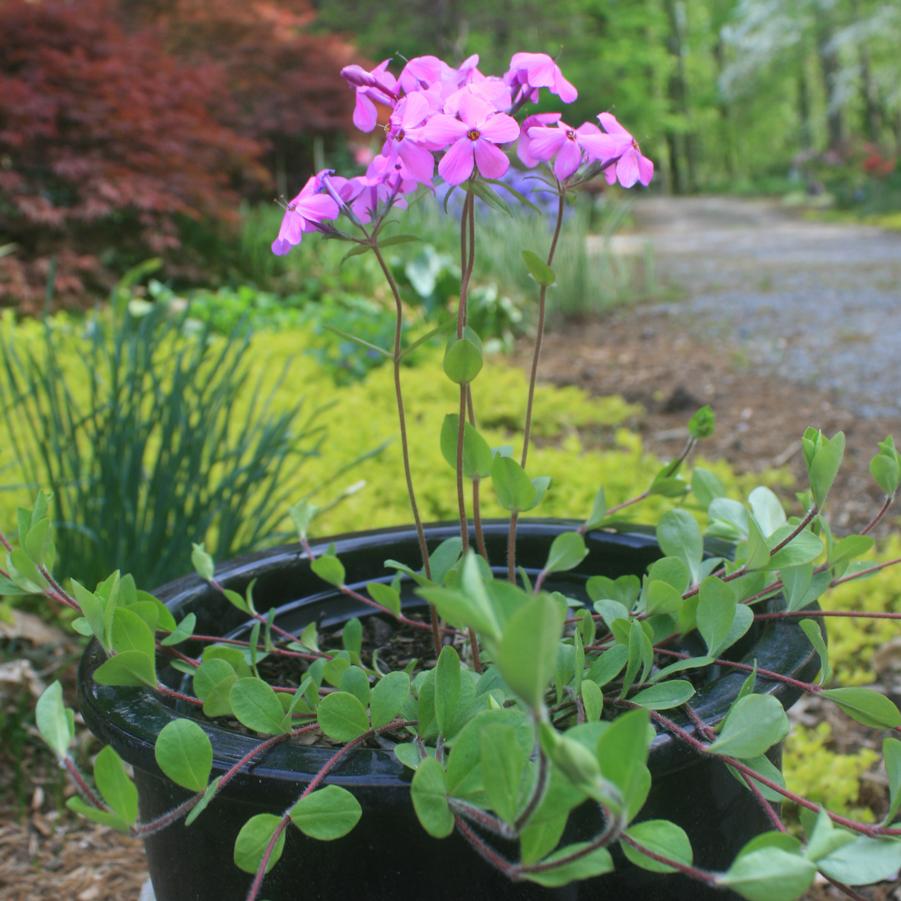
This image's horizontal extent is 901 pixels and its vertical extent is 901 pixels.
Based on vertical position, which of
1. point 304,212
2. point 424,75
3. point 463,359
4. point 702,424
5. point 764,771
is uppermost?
point 424,75

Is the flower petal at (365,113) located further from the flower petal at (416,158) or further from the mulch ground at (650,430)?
the mulch ground at (650,430)

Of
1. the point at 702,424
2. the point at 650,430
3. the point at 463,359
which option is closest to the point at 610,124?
the point at 463,359

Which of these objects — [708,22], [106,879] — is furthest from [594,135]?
[708,22]

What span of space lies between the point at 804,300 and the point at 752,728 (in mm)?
5161

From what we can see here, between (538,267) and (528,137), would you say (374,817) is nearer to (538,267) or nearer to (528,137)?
(538,267)

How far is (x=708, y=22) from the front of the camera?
85.6 feet

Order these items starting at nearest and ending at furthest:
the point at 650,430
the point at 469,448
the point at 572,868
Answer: the point at 572,868, the point at 469,448, the point at 650,430

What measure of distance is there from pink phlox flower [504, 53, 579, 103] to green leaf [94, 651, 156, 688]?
559mm

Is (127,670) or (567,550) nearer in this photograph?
(127,670)

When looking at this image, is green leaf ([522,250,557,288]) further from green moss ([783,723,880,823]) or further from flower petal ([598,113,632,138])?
green moss ([783,723,880,823])

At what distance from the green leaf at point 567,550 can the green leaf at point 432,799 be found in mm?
302

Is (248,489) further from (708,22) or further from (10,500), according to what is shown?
(708,22)

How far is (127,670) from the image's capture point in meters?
0.76

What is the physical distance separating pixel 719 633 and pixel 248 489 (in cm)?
107
